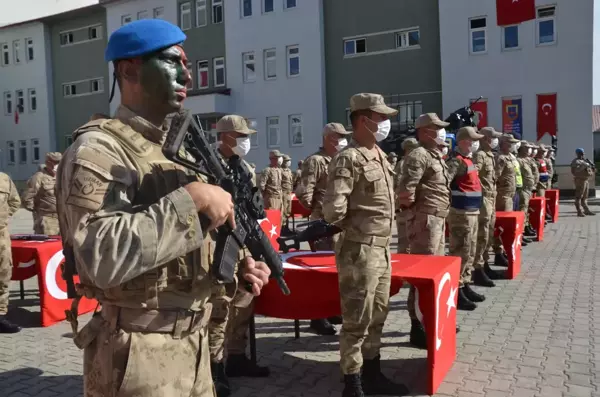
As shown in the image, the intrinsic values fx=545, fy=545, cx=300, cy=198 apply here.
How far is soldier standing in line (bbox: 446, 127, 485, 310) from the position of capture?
261 inches

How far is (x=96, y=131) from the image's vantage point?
1.73 metres

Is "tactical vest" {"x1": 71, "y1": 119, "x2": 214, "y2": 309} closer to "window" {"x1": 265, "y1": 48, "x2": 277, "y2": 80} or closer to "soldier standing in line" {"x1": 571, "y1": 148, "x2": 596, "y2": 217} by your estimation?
"soldier standing in line" {"x1": 571, "y1": 148, "x2": 596, "y2": 217}

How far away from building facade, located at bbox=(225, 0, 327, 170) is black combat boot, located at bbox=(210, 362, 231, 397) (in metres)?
22.5

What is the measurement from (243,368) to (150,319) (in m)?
2.98

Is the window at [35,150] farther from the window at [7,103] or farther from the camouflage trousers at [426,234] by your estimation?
the camouflage trousers at [426,234]

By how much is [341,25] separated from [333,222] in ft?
76.8

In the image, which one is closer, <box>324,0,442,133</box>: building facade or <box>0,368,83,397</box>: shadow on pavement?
<box>0,368,83,397</box>: shadow on pavement

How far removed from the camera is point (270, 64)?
1096 inches

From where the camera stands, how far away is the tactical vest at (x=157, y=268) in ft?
5.74

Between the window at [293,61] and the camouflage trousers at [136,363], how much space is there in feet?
85.3

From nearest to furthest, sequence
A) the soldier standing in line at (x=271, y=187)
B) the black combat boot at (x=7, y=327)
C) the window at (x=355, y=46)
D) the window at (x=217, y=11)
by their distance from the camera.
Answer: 1. the black combat boot at (x=7, y=327)
2. the soldier standing in line at (x=271, y=187)
3. the window at (x=355, y=46)
4. the window at (x=217, y=11)

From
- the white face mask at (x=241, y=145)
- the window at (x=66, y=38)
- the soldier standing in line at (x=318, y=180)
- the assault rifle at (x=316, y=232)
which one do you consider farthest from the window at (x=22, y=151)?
the assault rifle at (x=316, y=232)

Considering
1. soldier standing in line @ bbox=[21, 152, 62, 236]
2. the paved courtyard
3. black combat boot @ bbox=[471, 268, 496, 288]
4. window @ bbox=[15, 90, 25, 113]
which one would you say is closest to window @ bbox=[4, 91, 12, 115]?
window @ bbox=[15, 90, 25, 113]

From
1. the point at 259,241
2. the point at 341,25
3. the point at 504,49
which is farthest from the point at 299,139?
the point at 259,241
